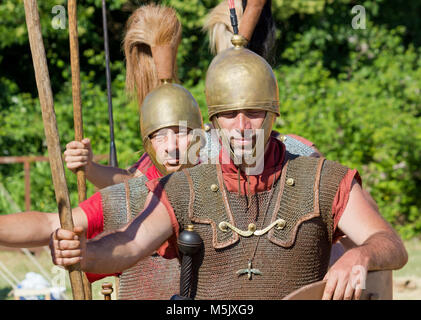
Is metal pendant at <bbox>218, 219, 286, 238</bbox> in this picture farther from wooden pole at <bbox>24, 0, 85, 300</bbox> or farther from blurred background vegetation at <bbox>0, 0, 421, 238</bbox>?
blurred background vegetation at <bbox>0, 0, 421, 238</bbox>

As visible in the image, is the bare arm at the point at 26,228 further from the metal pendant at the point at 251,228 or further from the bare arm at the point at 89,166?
the metal pendant at the point at 251,228

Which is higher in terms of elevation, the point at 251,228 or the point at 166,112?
the point at 166,112

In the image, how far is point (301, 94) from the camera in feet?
32.3

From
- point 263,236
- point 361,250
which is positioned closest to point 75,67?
point 263,236

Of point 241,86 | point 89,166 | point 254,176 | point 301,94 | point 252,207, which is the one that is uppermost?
point 241,86

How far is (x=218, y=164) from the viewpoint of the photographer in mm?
3291

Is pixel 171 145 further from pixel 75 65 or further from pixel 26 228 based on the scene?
pixel 26 228

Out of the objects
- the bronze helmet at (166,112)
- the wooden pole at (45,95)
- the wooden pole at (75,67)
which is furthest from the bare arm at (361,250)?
the bronze helmet at (166,112)

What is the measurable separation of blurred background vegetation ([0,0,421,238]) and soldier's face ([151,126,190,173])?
10.8 ft

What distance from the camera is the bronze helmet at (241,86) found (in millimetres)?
3150

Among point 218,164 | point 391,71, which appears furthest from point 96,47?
point 218,164

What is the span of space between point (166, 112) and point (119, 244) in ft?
5.00

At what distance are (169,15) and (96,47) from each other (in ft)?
24.5

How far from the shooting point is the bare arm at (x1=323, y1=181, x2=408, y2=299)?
2666mm
